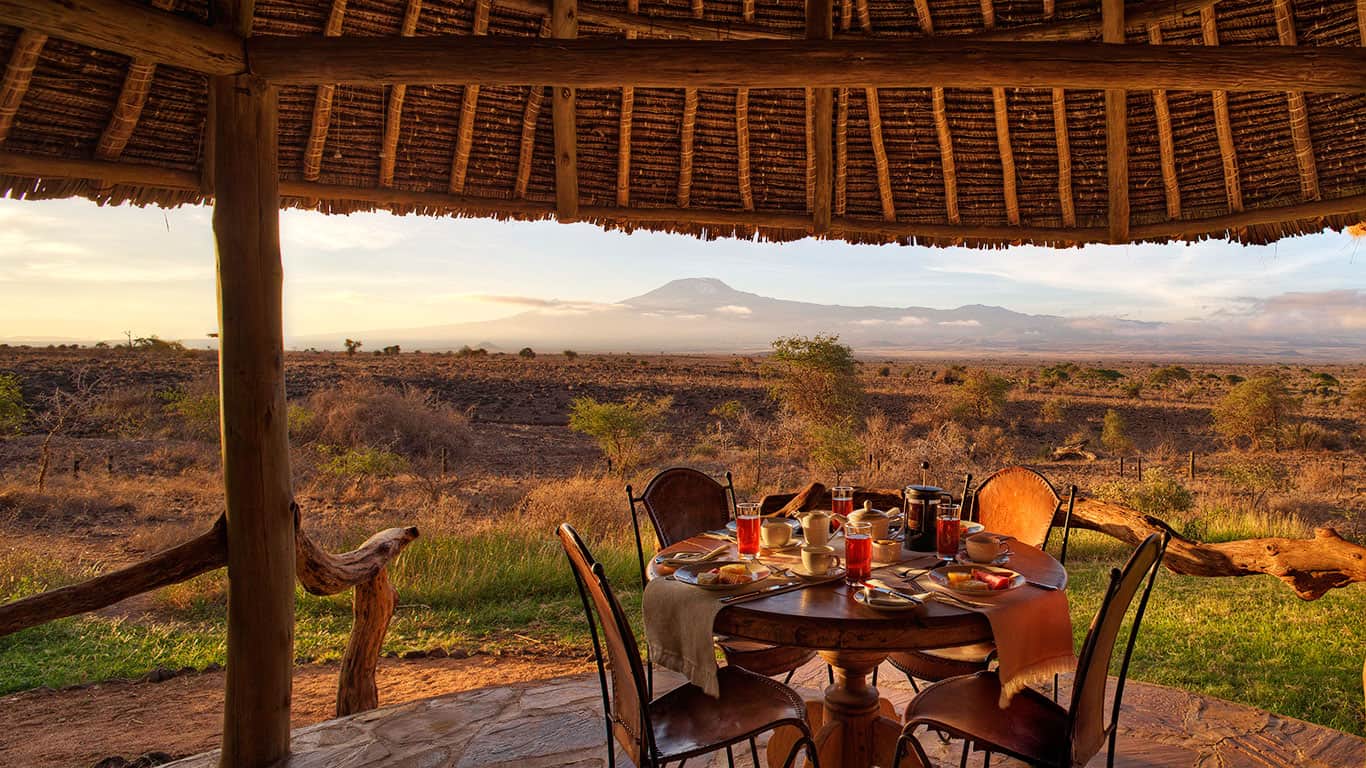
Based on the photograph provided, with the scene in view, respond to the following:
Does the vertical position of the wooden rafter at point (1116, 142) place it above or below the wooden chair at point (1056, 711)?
above

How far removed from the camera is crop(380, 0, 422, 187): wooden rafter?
3.76 m

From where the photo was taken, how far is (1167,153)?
4051 mm

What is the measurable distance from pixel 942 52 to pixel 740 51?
710mm

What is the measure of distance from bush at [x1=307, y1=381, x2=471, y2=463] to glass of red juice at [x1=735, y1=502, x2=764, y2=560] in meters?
14.3

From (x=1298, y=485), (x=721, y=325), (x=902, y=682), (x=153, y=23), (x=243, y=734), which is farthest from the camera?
(x=721, y=325)

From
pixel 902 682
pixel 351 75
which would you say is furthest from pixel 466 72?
pixel 902 682

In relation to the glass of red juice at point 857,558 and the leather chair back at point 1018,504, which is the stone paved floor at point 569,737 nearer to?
the leather chair back at point 1018,504

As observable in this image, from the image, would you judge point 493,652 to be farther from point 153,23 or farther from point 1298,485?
point 1298,485

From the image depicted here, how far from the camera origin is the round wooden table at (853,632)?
1.97 meters

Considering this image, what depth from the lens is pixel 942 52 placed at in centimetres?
276

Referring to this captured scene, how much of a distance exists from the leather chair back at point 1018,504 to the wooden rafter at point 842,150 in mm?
1710

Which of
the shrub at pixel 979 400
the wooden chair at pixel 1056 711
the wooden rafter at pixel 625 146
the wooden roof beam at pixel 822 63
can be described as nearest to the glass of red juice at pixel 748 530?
the wooden chair at pixel 1056 711

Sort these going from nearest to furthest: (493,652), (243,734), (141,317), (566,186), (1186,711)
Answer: (243,734), (1186,711), (566,186), (493,652), (141,317)

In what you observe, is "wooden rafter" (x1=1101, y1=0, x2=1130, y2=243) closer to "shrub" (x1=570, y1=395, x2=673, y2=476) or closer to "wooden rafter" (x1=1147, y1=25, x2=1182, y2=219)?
"wooden rafter" (x1=1147, y1=25, x2=1182, y2=219)
